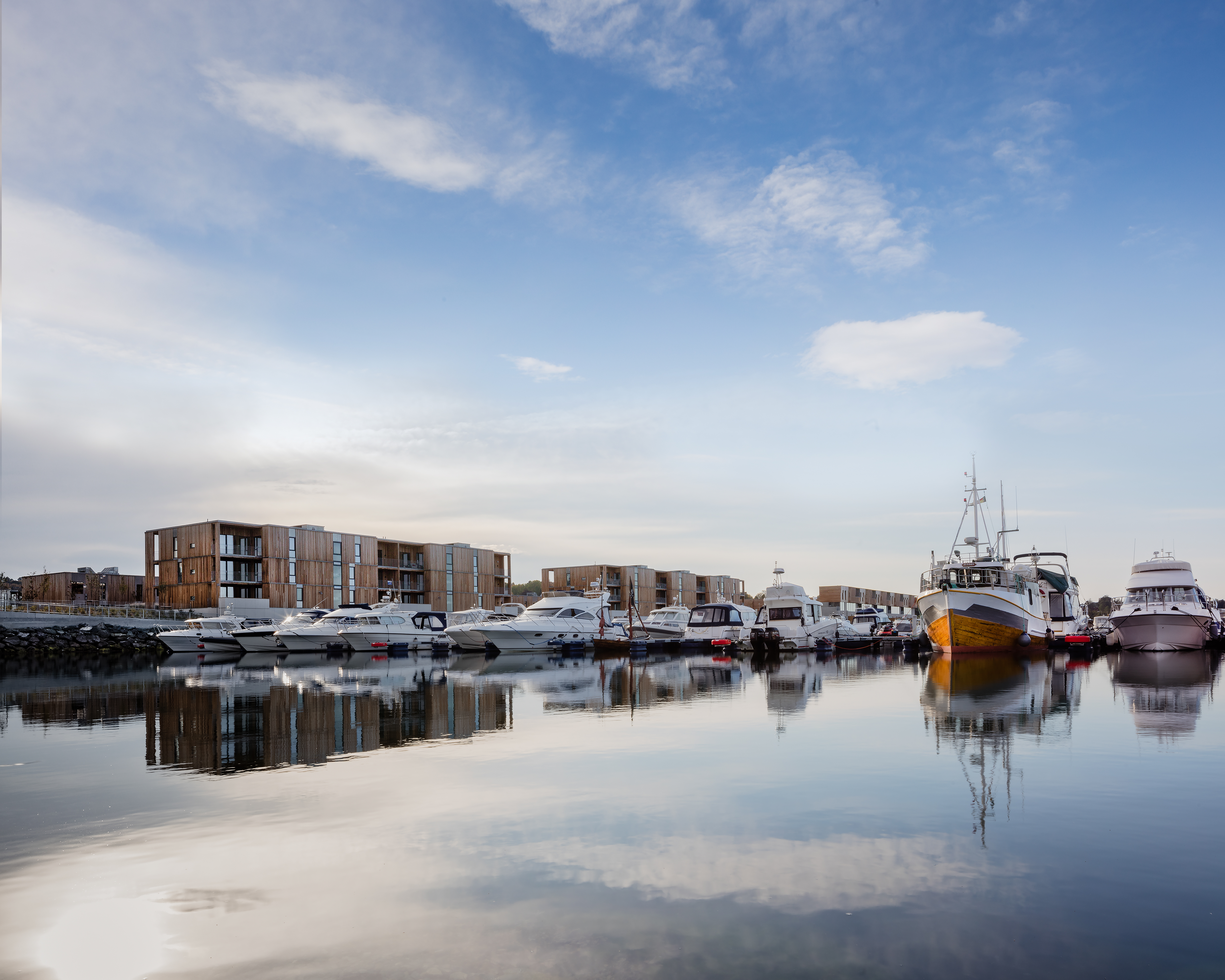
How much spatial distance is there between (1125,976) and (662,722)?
1300 cm

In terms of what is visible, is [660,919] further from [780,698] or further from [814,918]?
[780,698]

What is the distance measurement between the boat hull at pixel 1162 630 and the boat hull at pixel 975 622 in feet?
25.6

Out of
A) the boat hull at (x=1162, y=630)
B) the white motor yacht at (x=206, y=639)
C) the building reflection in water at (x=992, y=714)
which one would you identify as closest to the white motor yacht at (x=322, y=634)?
the white motor yacht at (x=206, y=639)

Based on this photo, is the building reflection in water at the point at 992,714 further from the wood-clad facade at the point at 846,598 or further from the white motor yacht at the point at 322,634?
the wood-clad facade at the point at 846,598

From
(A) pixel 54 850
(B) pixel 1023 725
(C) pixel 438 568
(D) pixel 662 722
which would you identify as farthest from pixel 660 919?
(C) pixel 438 568

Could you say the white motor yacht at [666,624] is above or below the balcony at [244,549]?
below

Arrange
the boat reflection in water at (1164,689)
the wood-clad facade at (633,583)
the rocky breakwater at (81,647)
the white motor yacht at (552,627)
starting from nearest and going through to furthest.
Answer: the boat reflection in water at (1164,689) < the rocky breakwater at (81,647) < the white motor yacht at (552,627) < the wood-clad facade at (633,583)

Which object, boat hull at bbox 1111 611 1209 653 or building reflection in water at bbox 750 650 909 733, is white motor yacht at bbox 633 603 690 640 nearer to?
building reflection in water at bbox 750 650 909 733

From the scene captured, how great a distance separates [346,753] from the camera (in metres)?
14.4

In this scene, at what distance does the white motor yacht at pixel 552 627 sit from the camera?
50281 mm

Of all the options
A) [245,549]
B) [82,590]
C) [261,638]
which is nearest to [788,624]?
[261,638]

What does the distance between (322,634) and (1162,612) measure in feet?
170

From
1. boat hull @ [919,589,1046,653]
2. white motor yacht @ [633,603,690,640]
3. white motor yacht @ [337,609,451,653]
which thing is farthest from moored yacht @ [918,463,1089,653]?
white motor yacht @ [337,609,451,653]

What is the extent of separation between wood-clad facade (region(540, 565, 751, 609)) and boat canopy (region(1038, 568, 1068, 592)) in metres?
59.7
